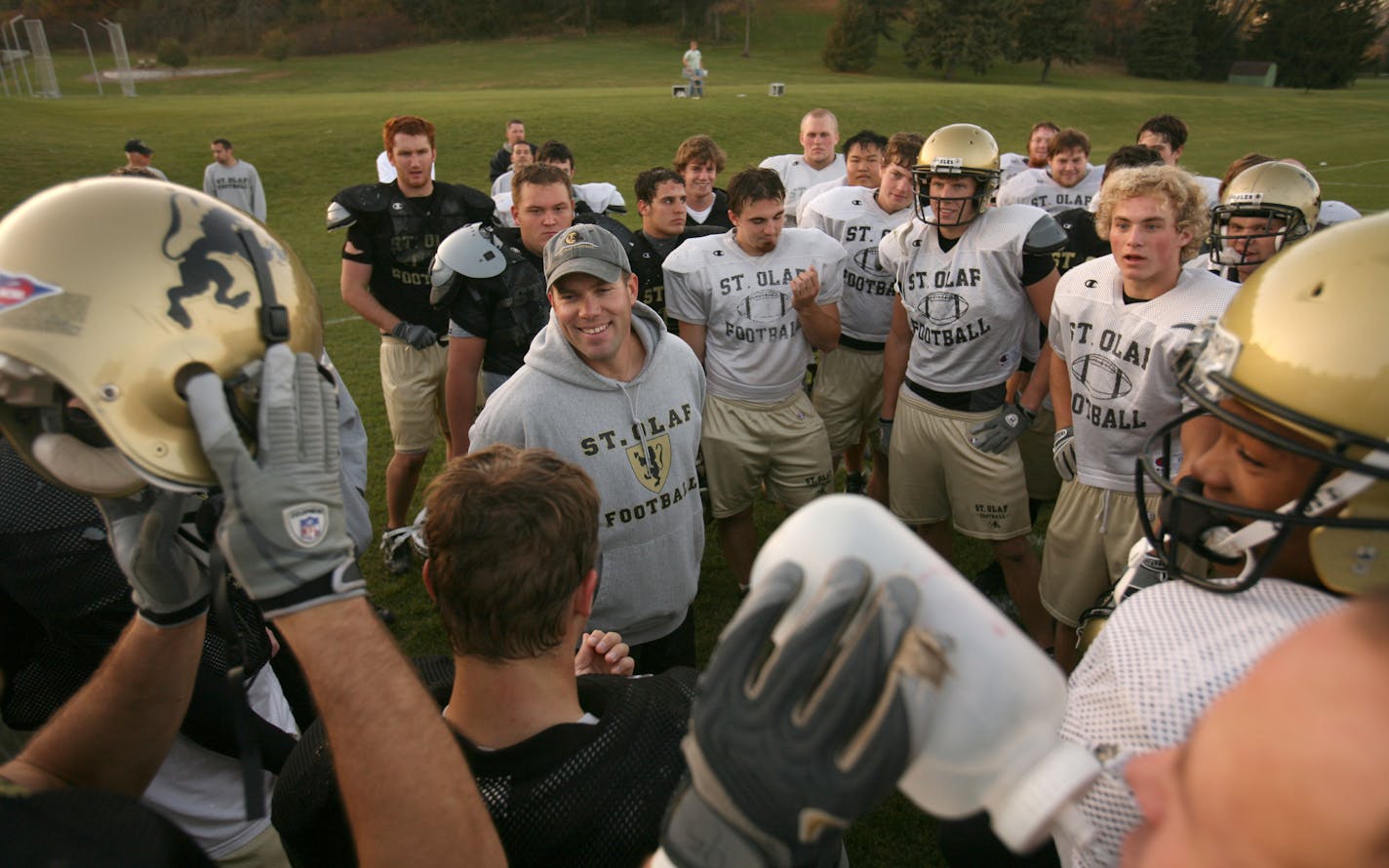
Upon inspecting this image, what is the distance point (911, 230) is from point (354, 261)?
3.62 metres

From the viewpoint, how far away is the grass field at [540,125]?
845 centimetres

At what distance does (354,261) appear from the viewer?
5309 mm

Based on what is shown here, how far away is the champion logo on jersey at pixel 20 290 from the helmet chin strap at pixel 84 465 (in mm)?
271

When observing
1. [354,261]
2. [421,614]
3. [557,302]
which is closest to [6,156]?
[354,261]

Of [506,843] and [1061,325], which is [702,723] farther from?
[1061,325]

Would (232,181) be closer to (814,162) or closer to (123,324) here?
(814,162)

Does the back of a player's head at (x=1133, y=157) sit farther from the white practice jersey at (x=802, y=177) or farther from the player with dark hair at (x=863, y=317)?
the white practice jersey at (x=802, y=177)

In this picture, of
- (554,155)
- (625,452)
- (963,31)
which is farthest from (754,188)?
(963,31)

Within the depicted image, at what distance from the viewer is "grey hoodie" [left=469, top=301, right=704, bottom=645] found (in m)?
2.93

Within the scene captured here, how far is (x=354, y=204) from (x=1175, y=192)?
15.2ft

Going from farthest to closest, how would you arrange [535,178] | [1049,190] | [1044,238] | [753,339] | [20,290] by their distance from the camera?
[1049,190], [753,339], [535,178], [1044,238], [20,290]

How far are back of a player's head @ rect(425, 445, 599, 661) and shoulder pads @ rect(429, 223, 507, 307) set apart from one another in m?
2.72

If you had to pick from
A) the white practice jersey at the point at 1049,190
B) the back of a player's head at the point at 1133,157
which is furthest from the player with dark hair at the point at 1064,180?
the back of a player's head at the point at 1133,157

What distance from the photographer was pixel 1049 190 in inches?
310
